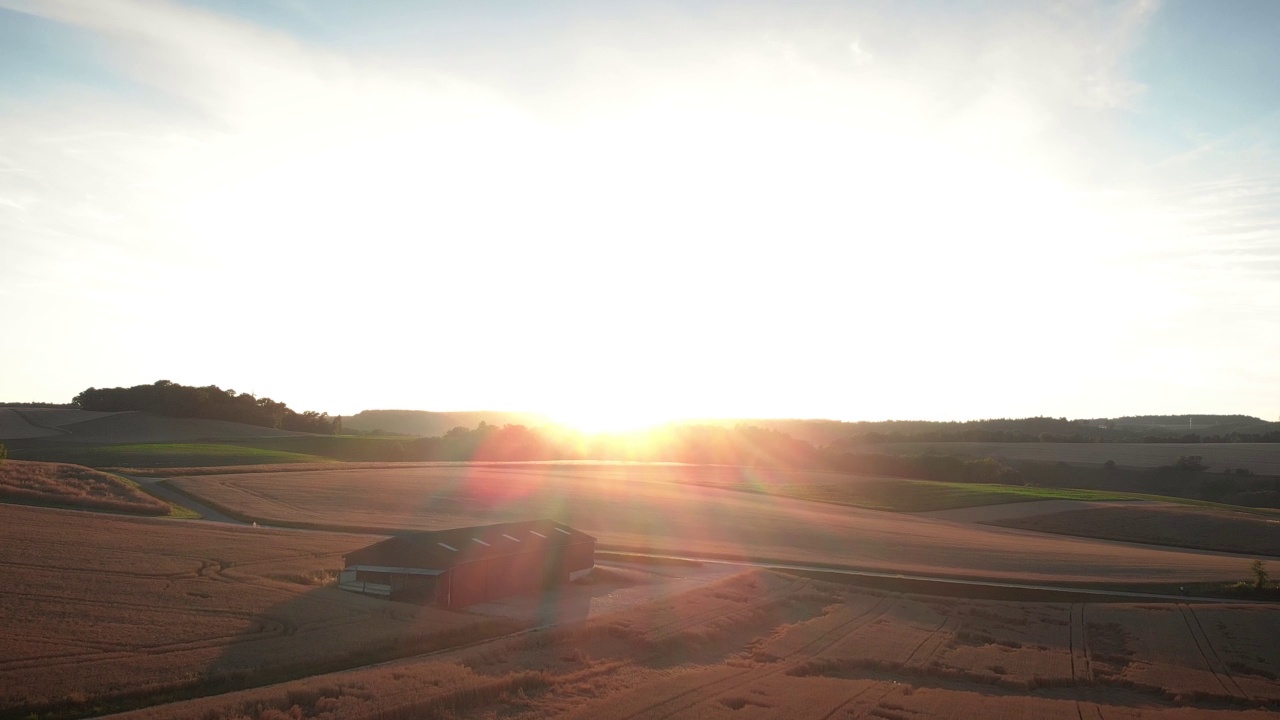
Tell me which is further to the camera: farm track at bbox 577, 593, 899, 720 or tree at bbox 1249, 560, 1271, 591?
tree at bbox 1249, 560, 1271, 591

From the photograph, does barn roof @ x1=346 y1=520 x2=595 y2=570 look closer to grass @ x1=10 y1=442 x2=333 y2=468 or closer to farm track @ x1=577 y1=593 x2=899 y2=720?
farm track @ x1=577 y1=593 x2=899 y2=720

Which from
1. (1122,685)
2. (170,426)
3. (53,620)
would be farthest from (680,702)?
(170,426)

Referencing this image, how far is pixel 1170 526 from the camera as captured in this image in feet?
189

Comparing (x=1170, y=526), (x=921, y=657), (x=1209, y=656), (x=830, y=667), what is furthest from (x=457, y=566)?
(x=1170, y=526)

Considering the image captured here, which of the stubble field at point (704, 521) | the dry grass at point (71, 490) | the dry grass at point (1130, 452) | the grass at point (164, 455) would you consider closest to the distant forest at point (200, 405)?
the grass at point (164, 455)

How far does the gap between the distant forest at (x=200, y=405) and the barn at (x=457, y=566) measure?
84.5m

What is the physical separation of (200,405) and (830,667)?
101 m

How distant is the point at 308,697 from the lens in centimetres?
1850

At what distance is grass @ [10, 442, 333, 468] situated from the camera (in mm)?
68562

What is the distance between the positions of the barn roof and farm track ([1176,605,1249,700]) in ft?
72.1

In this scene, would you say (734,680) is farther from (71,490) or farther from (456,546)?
(71,490)

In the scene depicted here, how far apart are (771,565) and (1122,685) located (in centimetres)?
1830

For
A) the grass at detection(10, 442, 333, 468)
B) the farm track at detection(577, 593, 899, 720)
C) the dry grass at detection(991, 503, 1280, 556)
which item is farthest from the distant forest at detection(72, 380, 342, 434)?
the farm track at detection(577, 593, 899, 720)

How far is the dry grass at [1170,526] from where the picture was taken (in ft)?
175
